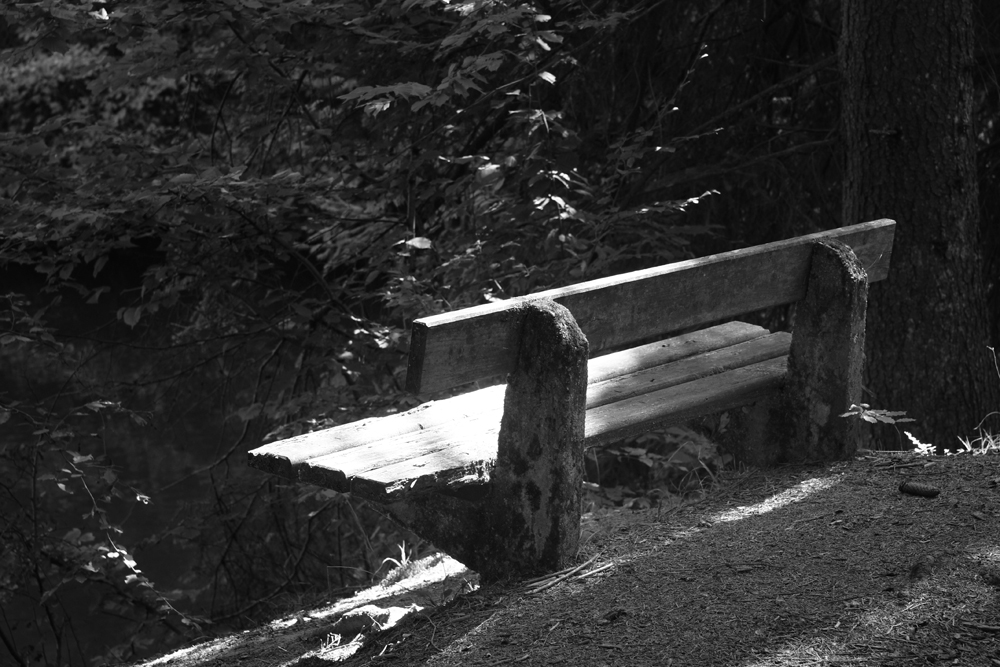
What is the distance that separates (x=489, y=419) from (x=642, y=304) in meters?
0.67

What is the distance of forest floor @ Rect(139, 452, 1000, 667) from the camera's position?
2.66 metres

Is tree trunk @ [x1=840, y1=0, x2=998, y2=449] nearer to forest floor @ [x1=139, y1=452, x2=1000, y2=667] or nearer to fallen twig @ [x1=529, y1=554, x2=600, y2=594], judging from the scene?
forest floor @ [x1=139, y1=452, x2=1000, y2=667]

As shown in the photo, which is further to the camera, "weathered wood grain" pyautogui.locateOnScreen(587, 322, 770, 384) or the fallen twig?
"weathered wood grain" pyautogui.locateOnScreen(587, 322, 770, 384)

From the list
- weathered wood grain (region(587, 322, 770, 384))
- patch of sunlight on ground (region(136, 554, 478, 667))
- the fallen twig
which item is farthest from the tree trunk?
the fallen twig

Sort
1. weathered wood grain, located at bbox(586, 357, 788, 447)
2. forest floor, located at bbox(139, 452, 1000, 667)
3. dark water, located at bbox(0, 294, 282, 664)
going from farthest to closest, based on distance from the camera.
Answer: dark water, located at bbox(0, 294, 282, 664) < weathered wood grain, located at bbox(586, 357, 788, 447) < forest floor, located at bbox(139, 452, 1000, 667)

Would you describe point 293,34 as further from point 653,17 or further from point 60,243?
point 653,17

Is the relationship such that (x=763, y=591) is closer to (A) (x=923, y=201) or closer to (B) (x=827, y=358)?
(B) (x=827, y=358)

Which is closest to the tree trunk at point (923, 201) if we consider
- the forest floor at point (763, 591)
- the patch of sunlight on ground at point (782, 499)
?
the forest floor at point (763, 591)

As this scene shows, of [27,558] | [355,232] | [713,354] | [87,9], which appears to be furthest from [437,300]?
[27,558]

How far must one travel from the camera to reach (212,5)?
18.2 ft

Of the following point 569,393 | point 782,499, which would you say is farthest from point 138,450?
point 569,393

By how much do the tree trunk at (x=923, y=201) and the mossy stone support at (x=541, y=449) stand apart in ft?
8.95

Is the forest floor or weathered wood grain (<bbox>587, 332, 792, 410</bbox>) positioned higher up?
weathered wood grain (<bbox>587, 332, 792, 410</bbox>)

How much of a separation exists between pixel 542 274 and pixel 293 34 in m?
2.36
